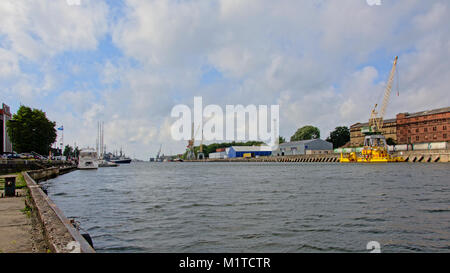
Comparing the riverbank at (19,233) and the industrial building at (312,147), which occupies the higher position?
the industrial building at (312,147)

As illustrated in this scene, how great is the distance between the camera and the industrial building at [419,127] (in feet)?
312

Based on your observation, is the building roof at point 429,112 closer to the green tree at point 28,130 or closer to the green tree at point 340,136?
the green tree at point 340,136

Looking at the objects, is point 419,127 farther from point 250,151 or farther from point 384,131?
point 250,151

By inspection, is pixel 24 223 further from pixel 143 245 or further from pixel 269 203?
pixel 269 203

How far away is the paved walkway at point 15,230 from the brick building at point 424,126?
10754cm

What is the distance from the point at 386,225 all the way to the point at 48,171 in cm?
3577

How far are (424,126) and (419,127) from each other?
1.88 m

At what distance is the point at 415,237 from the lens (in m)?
8.30

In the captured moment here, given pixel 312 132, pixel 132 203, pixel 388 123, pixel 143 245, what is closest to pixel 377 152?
pixel 388 123

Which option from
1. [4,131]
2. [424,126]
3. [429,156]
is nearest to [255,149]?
[424,126]

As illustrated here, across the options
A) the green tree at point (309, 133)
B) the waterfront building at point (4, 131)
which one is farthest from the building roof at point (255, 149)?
the waterfront building at point (4, 131)

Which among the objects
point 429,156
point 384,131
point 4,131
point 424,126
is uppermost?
point 424,126

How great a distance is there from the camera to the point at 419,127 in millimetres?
102438
